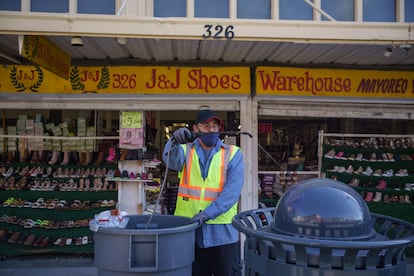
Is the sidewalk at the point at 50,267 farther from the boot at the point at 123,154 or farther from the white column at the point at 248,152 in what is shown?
the white column at the point at 248,152

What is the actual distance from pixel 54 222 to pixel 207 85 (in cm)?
317

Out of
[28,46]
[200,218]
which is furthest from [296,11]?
[200,218]

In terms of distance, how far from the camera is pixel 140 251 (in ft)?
9.32

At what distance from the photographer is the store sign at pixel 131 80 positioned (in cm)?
629

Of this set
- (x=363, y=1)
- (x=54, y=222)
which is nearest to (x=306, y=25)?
(x=363, y=1)

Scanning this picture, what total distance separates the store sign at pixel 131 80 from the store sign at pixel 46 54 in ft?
0.95

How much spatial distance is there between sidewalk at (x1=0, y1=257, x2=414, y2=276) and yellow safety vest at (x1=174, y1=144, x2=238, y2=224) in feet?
9.88

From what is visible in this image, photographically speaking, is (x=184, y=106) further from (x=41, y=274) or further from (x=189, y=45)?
(x=41, y=274)

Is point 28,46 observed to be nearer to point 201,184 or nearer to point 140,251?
point 201,184

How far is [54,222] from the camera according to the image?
6707 millimetres

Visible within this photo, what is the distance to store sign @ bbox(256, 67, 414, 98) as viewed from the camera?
21.2ft

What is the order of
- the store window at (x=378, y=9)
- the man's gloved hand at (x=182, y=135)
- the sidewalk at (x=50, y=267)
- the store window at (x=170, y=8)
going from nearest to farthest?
the man's gloved hand at (x=182, y=135)
the store window at (x=170, y=8)
the store window at (x=378, y=9)
the sidewalk at (x=50, y=267)

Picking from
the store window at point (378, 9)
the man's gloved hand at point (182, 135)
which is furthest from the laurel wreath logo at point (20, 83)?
the store window at point (378, 9)

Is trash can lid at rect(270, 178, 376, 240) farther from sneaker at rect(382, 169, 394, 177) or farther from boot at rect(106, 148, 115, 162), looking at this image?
sneaker at rect(382, 169, 394, 177)
